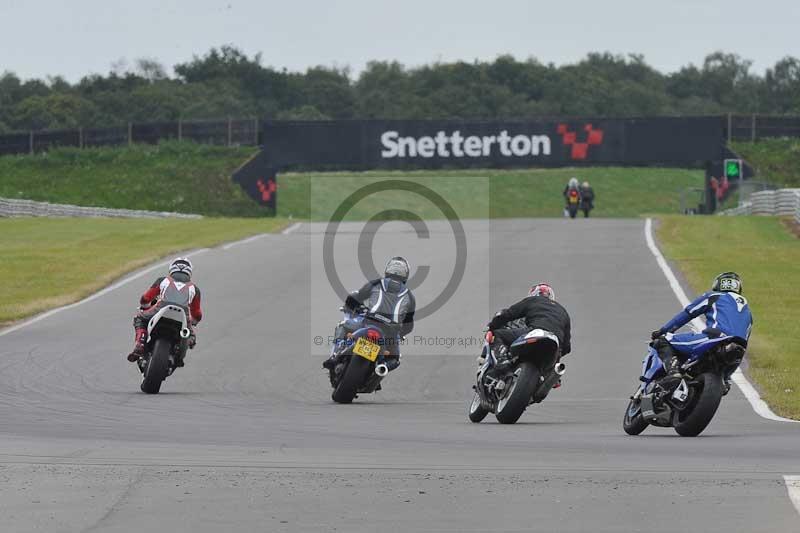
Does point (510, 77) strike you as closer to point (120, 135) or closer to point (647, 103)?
point (647, 103)

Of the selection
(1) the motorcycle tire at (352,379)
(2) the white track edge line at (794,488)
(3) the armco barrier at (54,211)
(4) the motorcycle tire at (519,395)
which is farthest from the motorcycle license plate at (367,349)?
(3) the armco barrier at (54,211)

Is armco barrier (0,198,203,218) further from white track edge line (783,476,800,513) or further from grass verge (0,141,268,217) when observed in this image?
white track edge line (783,476,800,513)

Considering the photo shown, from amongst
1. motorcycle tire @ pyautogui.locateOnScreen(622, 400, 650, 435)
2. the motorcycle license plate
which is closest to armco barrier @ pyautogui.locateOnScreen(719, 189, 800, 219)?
the motorcycle license plate

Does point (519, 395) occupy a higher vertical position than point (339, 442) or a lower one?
higher

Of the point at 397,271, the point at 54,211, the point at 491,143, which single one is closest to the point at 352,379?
the point at 397,271

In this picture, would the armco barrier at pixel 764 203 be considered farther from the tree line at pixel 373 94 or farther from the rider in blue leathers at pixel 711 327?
the tree line at pixel 373 94

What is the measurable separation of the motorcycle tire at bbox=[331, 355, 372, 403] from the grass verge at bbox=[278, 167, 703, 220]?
5660 centimetres

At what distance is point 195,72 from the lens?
135500 millimetres

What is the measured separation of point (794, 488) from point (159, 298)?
9489 mm

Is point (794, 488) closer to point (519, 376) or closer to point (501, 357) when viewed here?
point (519, 376)

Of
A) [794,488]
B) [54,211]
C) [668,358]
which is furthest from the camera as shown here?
[54,211]

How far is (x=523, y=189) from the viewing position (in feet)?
281

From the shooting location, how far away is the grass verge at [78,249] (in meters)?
29.8

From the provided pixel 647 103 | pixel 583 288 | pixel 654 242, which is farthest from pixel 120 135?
pixel 647 103
